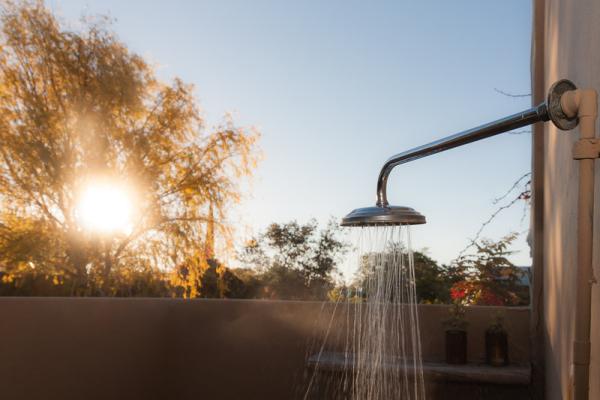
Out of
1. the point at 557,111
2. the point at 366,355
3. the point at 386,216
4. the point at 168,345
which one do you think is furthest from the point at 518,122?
the point at 168,345

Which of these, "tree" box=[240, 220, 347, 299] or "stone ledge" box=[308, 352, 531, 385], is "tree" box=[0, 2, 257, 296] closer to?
"tree" box=[240, 220, 347, 299]

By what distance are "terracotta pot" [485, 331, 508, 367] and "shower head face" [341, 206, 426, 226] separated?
7.97 ft

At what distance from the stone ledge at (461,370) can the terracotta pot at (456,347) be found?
0.05 meters

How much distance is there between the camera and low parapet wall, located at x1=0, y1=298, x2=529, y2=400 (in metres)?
2.88

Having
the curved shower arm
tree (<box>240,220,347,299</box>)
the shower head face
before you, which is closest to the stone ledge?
the shower head face

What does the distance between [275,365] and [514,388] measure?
5.52 ft

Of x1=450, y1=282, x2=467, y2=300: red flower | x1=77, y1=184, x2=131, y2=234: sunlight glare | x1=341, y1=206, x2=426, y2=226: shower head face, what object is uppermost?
x1=77, y1=184, x2=131, y2=234: sunlight glare

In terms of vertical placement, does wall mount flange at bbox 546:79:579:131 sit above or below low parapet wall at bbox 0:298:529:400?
above

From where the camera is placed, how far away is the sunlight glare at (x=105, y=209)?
37.0 ft

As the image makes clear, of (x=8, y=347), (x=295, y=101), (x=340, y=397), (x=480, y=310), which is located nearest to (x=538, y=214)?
(x=480, y=310)

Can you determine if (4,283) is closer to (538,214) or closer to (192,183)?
(192,183)

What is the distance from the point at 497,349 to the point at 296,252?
9.18 meters

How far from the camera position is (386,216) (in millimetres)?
988

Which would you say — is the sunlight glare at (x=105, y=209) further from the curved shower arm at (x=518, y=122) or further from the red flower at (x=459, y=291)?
the curved shower arm at (x=518, y=122)
